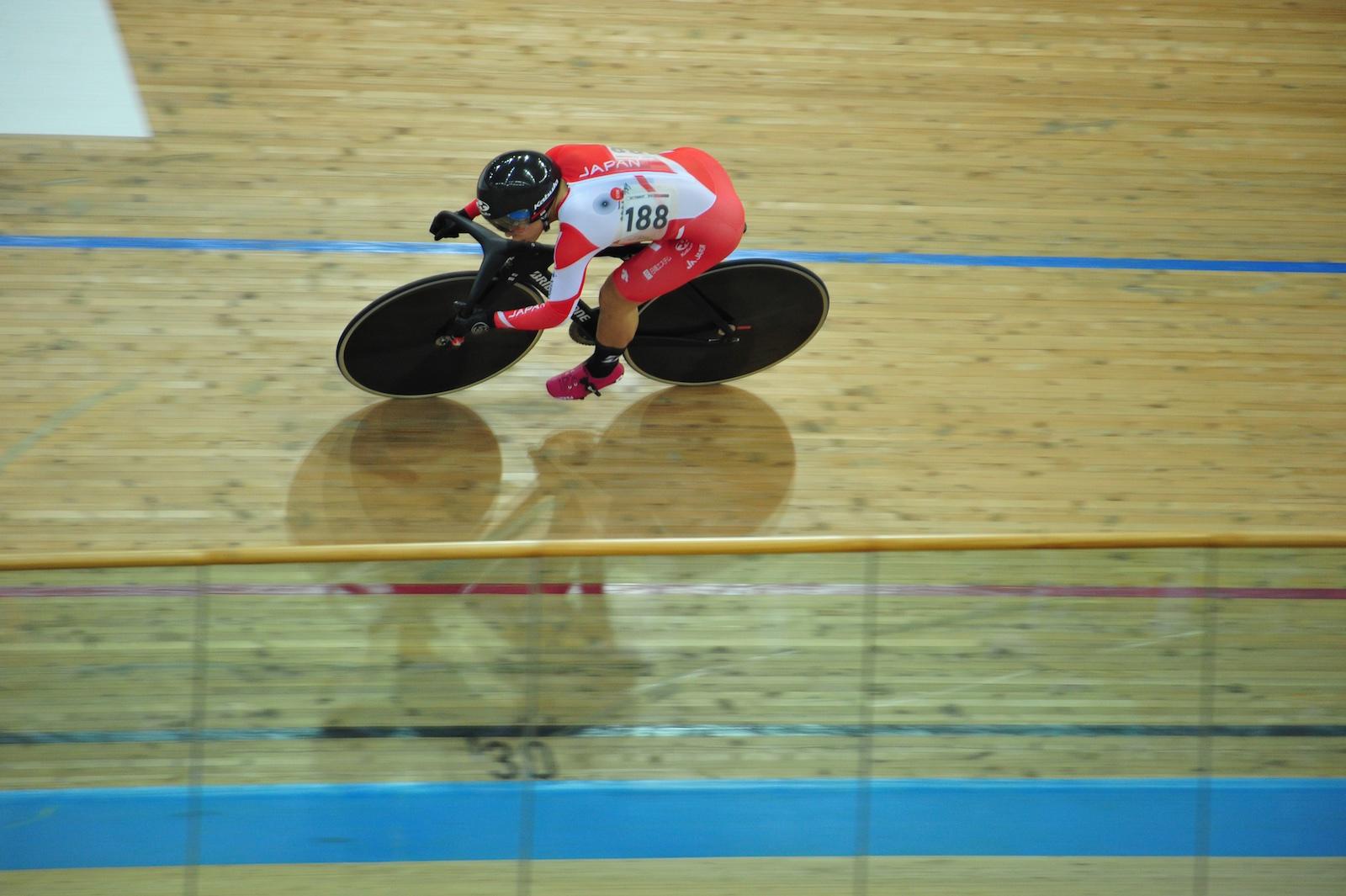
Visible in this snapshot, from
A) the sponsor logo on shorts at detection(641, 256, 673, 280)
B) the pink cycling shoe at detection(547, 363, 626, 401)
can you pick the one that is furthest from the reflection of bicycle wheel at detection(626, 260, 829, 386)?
the sponsor logo on shorts at detection(641, 256, 673, 280)

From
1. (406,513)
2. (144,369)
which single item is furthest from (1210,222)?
(144,369)

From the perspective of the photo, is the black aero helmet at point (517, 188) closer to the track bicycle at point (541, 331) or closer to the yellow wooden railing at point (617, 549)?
the track bicycle at point (541, 331)

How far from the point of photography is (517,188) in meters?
3.57

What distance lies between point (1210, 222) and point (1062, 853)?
10.5 ft

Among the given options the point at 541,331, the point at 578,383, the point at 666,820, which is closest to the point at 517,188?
the point at 541,331

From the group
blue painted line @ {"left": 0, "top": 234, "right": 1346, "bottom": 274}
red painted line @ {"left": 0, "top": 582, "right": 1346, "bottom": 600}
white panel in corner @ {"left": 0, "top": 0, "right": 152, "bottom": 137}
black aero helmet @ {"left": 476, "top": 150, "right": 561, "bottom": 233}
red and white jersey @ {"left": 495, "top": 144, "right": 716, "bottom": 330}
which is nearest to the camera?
red painted line @ {"left": 0, "top": 582, "right": 1346, "bottom": 600}

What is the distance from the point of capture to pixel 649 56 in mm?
5996

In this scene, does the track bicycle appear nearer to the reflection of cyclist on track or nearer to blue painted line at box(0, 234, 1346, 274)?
the reflection of cyclist on track

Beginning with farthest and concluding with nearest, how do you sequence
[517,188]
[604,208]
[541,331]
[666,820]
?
[541,331]
[604,208]
[517,188]
[666,820]

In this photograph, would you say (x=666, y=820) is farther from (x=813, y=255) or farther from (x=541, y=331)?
(x=813, y=255)

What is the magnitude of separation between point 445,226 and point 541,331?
1.89 feet

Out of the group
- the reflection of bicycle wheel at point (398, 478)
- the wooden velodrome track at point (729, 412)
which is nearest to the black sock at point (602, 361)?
the wooden velodrome track at point (729, 412)

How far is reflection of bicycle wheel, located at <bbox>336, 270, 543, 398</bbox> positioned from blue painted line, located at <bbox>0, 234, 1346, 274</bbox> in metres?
0.83

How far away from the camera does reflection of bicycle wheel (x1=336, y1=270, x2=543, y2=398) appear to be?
404cm
